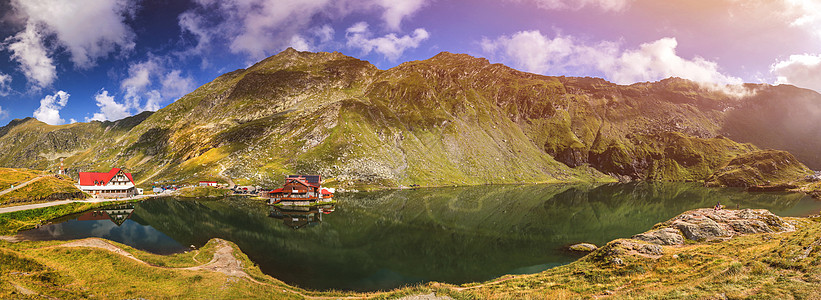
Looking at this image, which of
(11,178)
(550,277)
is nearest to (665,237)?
(550,277)

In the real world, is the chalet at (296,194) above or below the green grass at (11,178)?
below

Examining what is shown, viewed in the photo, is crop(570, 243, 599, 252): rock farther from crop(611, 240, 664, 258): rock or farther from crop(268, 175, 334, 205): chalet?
crop(268, 175, 334, 205): chalet

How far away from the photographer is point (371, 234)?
72.6 metres

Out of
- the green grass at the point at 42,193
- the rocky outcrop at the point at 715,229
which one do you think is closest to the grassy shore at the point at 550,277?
the rocky outcrop at the point at 715,229

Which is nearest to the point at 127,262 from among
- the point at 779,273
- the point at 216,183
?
the point at 779,273

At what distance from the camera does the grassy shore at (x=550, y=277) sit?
21.5 m

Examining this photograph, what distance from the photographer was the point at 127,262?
33969 millimetres

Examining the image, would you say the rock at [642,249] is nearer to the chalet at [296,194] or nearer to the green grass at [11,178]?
the chalet at [296,194]

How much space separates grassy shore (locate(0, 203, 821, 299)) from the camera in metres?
21.5

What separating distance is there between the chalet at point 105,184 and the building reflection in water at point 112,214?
25.0 metres

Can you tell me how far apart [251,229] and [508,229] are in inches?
2481

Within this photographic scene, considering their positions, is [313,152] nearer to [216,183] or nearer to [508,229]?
A: [216,183]

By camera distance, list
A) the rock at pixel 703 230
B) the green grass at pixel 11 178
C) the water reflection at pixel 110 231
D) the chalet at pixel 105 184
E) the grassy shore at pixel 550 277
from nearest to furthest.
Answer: the grassy shore at pixel 550 277 < the rock at pixel 703 230 < the water reflection at pixel 110 231 < the green grass at pixel 11 178 < the chalet at pixel 105 184

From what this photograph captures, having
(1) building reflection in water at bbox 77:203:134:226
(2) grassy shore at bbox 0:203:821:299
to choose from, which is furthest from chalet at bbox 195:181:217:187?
(2) grassy shore at bbox 0:203:821:299
